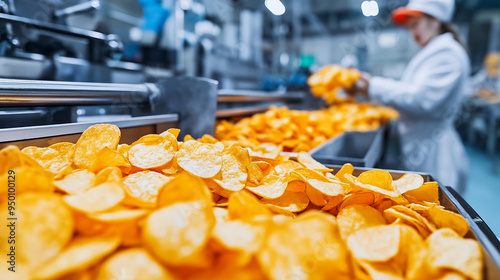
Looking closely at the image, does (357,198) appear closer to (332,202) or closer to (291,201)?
(332,202)

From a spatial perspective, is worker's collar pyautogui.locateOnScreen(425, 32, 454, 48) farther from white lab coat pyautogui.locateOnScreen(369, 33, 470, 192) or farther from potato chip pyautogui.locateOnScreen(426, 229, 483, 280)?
potato chip pyautogui.locateOnScreen(426, 229, 483, 280)

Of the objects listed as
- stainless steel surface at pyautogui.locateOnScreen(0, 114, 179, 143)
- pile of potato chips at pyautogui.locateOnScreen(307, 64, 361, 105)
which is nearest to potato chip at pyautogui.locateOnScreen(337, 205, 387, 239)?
stainless steel surface at pyautogui.locateOnScreen(0, 114, 179, 143)

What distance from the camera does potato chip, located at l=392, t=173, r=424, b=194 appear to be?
80cm

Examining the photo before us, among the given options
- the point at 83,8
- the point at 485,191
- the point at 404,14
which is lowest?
the point at 485,191

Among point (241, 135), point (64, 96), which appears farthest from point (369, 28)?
point (64, 96)

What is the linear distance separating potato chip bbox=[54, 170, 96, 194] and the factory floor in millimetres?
2734

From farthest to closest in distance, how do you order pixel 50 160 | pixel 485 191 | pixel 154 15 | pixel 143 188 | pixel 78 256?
pixel 485 191, pixel 154 15, pixel 50 160, pixel 143 188, pixel 78 256

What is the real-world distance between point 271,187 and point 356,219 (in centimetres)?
23

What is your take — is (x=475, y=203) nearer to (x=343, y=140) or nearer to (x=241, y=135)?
(x=343, y=140)

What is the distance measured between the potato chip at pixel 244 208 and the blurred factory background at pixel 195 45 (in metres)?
0.81

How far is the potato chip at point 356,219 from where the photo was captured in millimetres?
646

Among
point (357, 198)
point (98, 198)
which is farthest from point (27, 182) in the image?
point (357, 198)

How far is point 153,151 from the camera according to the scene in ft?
2.64

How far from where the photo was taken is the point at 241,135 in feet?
4.91
